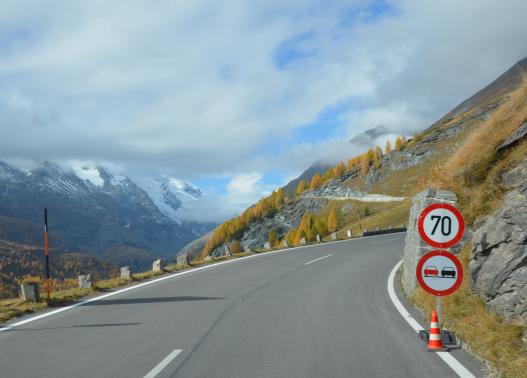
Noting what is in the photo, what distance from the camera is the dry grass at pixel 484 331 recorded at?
5.86 meters

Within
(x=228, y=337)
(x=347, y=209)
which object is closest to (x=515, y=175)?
(x=228, y=337)

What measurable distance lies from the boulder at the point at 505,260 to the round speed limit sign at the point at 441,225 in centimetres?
88

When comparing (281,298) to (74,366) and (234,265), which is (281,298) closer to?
(74,366)

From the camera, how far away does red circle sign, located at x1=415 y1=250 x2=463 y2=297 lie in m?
7.41

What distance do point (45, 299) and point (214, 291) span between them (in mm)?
4091

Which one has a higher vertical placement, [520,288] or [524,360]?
[520,288]

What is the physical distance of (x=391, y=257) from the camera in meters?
21.7

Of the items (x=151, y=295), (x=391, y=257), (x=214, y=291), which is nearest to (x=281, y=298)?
(x=214, y=291)

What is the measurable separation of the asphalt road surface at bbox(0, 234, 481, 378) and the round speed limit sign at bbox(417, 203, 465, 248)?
1.61 m

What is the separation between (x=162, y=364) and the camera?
247 inches

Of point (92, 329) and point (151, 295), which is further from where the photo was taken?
point (151, 295)

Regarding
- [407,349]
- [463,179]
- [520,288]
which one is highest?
[463,179]

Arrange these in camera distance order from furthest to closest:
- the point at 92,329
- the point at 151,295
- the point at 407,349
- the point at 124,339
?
the point at 151,295 < the point at 92,329 < the point at 124,339 < the point at 407,349

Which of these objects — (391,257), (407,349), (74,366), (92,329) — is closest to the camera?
(74,366)
